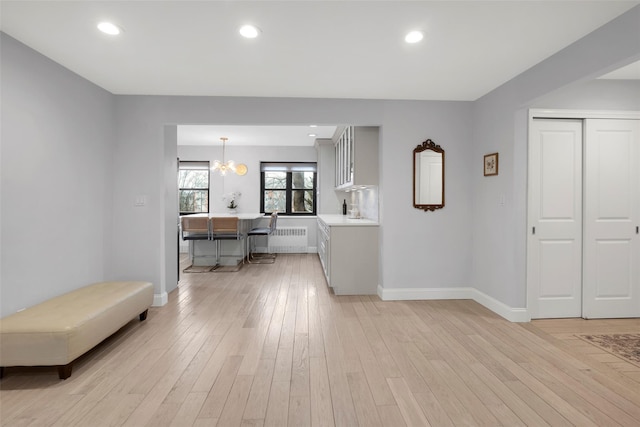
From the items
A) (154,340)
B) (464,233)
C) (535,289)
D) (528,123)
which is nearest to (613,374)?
(535,289)

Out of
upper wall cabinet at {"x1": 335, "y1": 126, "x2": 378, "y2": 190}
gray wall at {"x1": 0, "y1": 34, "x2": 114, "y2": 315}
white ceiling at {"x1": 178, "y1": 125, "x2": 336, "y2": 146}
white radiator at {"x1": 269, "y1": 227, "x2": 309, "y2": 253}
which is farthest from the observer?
white radiator at {"x1": 269, "y1": 227, "x2": 309, "y2": 253}

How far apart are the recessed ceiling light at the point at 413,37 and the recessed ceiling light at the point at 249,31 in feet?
3.61

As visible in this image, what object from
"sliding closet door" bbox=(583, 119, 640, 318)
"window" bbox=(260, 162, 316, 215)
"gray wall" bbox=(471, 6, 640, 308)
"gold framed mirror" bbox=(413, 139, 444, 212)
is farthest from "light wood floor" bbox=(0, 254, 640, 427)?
"window" bbox=(260, 162, 316, 215)

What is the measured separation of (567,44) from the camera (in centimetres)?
259

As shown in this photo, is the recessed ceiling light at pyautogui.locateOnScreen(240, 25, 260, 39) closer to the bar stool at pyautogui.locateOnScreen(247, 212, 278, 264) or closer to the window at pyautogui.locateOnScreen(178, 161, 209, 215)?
the bar stool at pyautogui.locateOnScreen(247, 212, 278, 264)

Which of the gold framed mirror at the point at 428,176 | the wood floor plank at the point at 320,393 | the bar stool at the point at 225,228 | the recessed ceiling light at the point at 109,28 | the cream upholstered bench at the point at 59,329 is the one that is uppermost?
the recessed ceiling light at the point at 109,28

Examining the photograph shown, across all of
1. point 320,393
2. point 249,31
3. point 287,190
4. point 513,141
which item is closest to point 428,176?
point 513,141

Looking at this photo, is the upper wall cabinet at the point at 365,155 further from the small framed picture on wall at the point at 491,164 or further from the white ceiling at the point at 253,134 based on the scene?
the white ceiling at the point at 253,134

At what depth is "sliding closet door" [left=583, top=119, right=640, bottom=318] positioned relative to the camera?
11.2 feet

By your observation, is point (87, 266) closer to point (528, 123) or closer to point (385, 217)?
point (385, 217)

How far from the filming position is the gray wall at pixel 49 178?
2.49m

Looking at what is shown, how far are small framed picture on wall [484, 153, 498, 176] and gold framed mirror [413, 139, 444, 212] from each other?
49 cm

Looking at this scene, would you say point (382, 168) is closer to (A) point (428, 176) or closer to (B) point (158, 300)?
(A) point (428, 176)

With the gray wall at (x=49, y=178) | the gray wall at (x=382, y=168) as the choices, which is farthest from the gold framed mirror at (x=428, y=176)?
the gray wall at (x=49, y=178)
